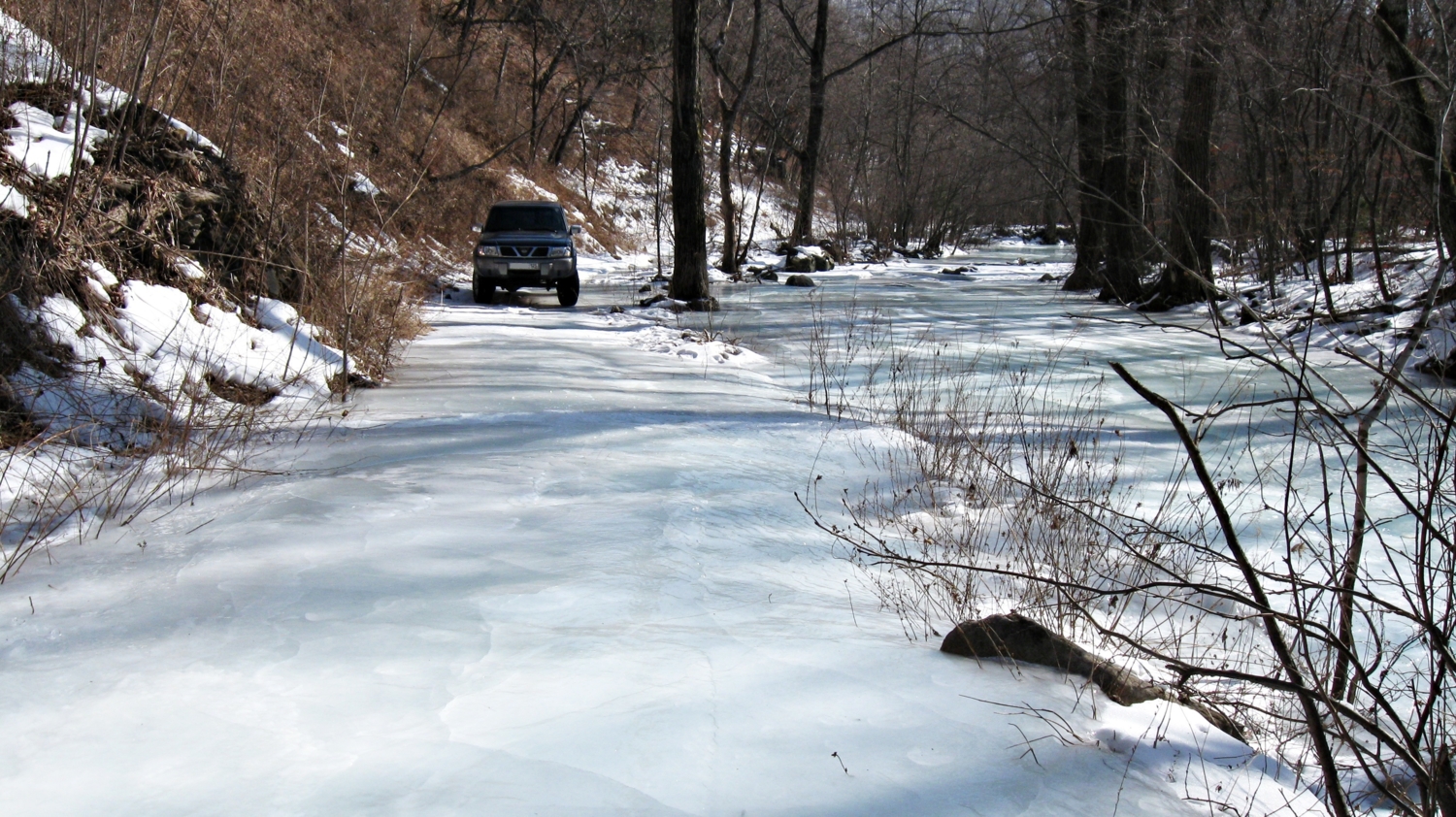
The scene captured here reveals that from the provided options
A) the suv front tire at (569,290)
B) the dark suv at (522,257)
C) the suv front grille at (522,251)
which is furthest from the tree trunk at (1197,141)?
the suv front grille at (522,251)

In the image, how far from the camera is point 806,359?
419 inches

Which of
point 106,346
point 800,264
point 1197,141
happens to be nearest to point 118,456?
point 106,346

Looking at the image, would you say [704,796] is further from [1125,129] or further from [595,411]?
[1125,129]

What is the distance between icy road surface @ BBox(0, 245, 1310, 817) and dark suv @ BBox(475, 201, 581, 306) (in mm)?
10603

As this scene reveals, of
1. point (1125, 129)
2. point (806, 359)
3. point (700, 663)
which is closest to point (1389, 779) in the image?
point (700, 663)

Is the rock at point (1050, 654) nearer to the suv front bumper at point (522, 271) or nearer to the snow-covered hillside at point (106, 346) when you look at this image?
the snow-covered hillside at point (106, 346)

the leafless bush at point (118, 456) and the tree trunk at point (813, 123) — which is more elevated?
the tree trunk at point (813, 123)

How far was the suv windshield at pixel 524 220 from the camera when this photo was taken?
15883 millimetres

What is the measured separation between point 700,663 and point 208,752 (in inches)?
51.6

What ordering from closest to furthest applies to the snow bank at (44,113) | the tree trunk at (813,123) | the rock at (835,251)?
1. the snow bank at (44,113)
2. the tree trunk at (813,123)
3. the rock at (835,251)

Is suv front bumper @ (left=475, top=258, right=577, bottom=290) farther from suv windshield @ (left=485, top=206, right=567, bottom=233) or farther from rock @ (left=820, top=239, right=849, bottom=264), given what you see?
rock @ (left=820, top=239, right=849, bottom=264)

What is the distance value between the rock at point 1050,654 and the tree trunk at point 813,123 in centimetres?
2469

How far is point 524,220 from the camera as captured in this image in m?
16.0

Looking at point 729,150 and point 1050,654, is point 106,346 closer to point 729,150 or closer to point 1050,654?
point 1050,654
